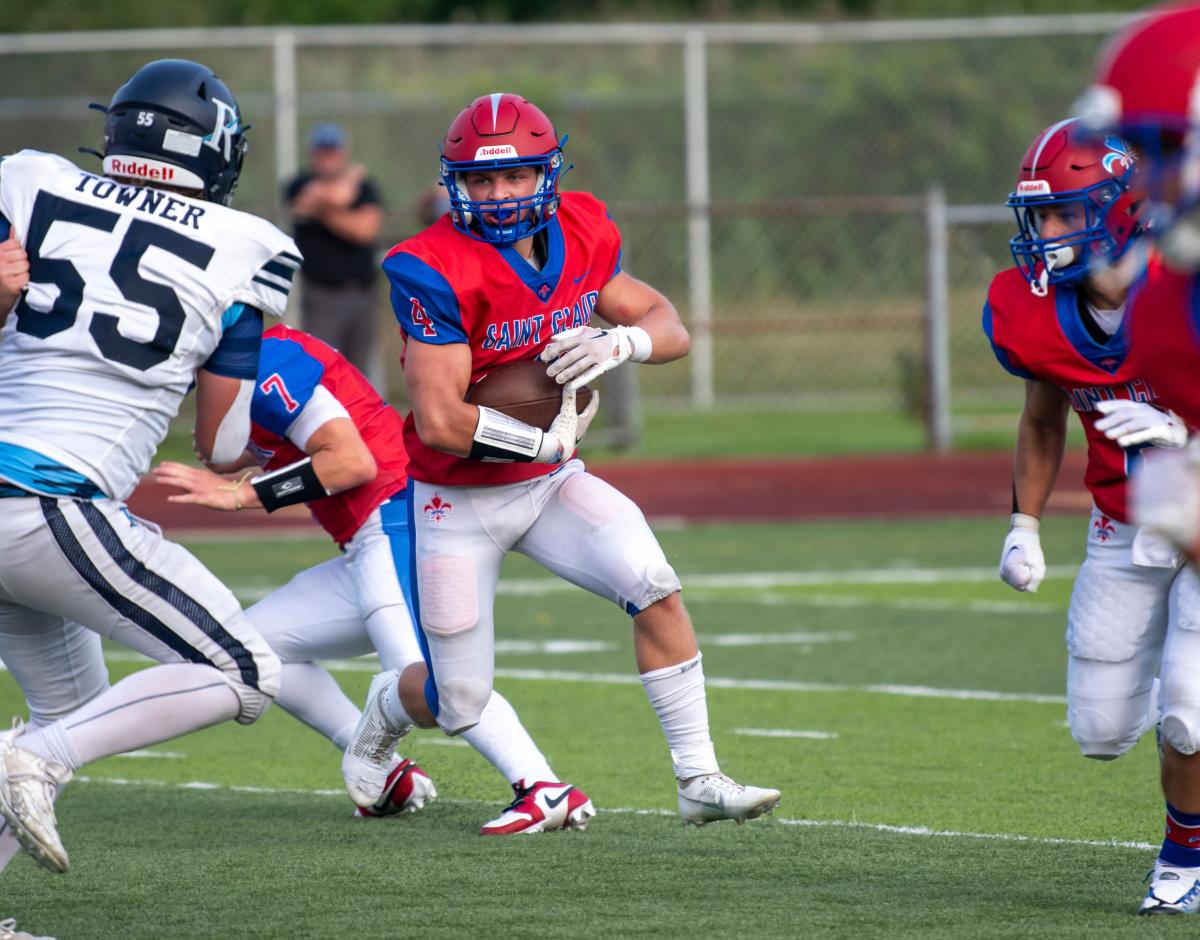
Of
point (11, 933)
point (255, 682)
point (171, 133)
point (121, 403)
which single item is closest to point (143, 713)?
point (255, 682)

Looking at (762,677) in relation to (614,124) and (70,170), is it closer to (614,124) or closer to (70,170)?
(70,170)

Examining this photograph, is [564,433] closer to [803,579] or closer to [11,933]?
[11,933]

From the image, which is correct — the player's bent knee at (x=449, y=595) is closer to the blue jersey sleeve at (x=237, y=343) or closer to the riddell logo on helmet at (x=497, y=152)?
the blue jersey sleeve at (x=237, y=343)

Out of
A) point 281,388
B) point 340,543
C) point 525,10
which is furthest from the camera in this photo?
point 525,10

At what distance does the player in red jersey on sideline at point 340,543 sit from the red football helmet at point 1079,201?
6.27 feet

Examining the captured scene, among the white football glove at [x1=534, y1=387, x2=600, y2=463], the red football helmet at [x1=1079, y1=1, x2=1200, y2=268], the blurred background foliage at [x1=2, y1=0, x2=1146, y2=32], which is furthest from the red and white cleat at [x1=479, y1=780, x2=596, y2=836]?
the blurred background foliage at [x1=2, y1=0, x2=1146, y2=32]

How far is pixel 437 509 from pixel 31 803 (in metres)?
1.46

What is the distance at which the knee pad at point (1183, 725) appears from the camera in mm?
4223

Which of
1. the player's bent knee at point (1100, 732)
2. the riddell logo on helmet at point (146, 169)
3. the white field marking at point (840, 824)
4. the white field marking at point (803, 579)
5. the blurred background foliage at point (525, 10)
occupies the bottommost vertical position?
the white field marking at point (803, 579)

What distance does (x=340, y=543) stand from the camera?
595 centimetres

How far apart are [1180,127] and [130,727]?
2361 millimetres

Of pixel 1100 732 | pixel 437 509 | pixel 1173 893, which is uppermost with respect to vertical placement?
pixel 437 509

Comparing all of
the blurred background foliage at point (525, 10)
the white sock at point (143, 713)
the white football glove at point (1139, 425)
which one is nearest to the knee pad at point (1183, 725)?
the white football glove at point (1139, 425)

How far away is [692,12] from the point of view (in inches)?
968
